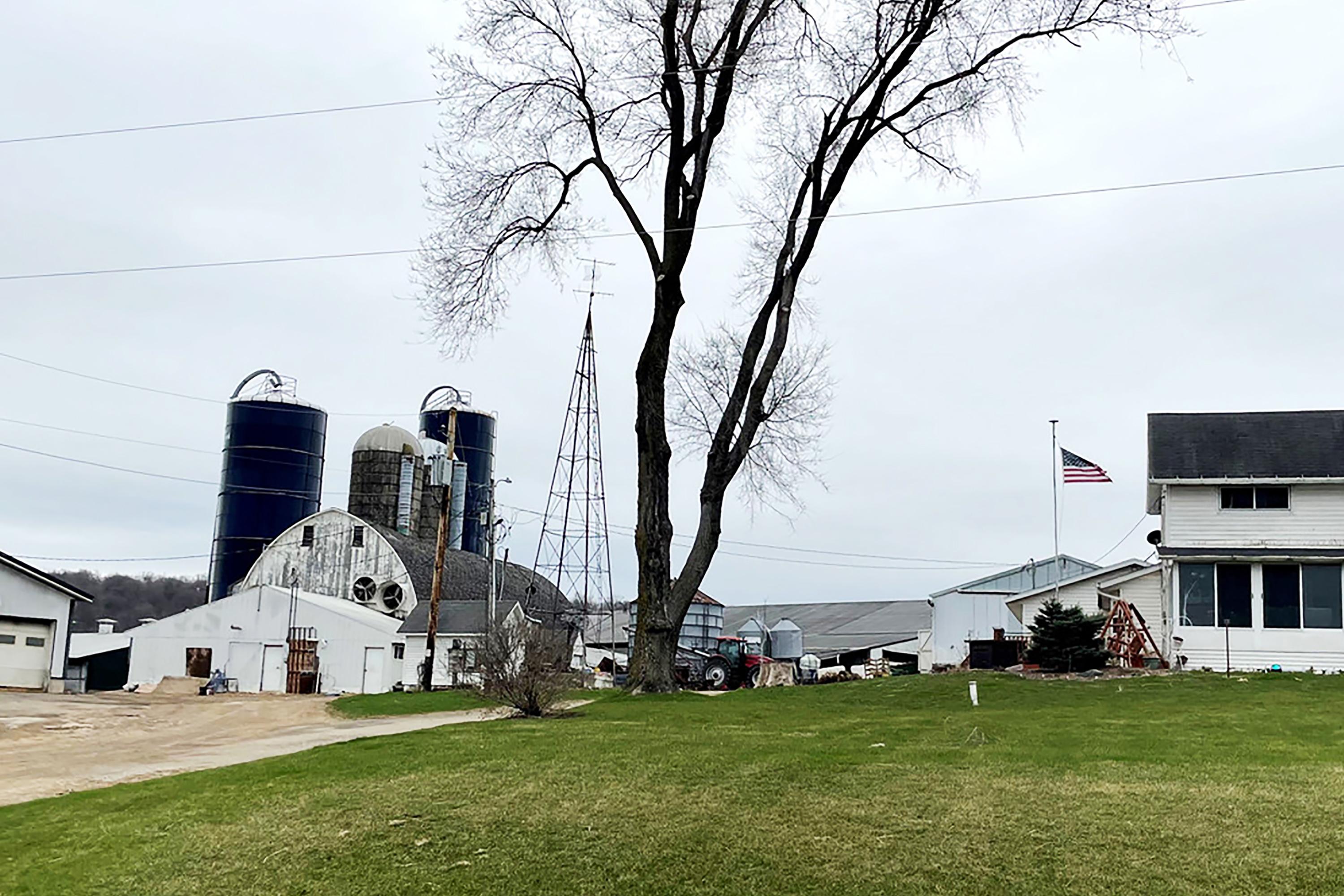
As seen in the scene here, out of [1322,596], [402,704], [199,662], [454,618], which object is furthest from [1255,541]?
[199,662]

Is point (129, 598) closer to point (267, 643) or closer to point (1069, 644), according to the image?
point (267, 643)

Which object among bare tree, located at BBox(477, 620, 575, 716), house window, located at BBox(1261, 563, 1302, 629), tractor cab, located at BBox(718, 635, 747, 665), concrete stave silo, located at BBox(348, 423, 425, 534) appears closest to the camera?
bare tree, located at BBox(477, 620, 575, 716)

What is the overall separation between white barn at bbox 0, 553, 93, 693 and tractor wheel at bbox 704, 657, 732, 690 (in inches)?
809

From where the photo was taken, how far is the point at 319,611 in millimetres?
45875

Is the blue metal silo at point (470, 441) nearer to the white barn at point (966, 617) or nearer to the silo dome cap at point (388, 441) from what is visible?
the silo dome cap at point (388, 441)

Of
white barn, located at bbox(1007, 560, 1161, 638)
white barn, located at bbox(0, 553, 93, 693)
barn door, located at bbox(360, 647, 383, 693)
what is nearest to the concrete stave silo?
barn door, located at bbox(360, 647, 383, 693)

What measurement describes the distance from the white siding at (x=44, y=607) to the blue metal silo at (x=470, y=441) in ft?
84.4

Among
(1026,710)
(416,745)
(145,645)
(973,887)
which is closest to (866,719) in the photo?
(1026,710)

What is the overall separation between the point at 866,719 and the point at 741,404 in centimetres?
828

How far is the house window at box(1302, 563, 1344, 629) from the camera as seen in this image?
88.8ft

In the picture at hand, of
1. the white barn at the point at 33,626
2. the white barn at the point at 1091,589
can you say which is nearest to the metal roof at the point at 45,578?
the white barn at the point at 33,626

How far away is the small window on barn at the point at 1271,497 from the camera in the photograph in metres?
28.6

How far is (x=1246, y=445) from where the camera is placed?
29.8 metres

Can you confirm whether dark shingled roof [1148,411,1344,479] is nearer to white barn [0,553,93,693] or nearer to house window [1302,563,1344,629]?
house window [1302,563,1344,629]
